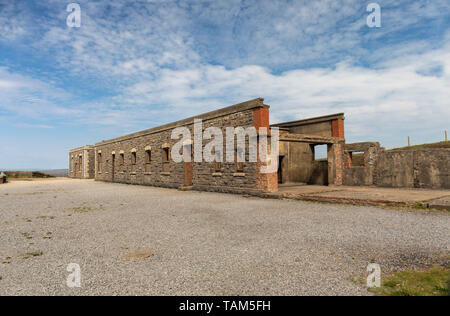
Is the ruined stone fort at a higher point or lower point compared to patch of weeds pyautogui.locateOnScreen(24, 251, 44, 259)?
higher

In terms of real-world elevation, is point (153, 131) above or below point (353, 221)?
above

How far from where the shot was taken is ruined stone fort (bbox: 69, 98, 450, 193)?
12.6 meters

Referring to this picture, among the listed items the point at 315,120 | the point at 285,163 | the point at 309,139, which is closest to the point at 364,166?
the point at 309,139

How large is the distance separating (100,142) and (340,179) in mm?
24215

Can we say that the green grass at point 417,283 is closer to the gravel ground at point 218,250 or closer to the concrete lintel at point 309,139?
the gravel ground at point 218,250

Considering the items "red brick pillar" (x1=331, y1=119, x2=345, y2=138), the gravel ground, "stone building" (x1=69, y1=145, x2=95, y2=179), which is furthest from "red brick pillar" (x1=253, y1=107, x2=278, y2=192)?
"stone building" (x1=69, y1=145, x2=95, y2=179)

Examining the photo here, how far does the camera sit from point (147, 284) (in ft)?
10.7

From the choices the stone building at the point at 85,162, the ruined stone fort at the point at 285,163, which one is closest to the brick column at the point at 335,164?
the ruined stone fort at the point at 285,163

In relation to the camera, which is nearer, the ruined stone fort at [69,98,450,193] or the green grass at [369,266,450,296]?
the green grass at [369,266,450,296]

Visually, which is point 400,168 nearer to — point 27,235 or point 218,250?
point 218,250

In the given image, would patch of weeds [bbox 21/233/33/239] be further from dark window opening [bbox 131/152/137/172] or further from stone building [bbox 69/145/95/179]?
stone building [bbox 69/145/95/179]


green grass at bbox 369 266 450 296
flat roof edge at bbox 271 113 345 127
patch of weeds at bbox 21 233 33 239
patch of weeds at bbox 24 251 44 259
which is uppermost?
flat roof edge at bbox 271 113 345 127
